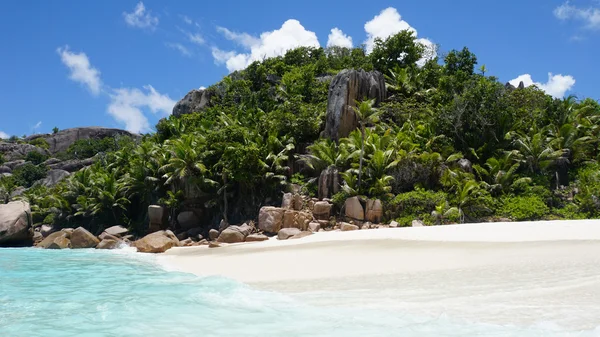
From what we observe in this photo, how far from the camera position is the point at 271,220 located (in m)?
20.3

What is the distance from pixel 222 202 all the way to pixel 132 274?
571 inches

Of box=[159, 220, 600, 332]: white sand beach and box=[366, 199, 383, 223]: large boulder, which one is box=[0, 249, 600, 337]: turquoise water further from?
box=[366, 199, 383, 223]: large boulder

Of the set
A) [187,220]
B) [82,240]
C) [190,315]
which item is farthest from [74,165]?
[190,315]

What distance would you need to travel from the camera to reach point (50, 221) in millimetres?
36000

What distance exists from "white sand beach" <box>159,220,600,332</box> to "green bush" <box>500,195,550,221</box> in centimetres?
760

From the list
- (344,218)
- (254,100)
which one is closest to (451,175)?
(344,218)

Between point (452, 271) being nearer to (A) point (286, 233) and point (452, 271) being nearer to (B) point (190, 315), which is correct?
(B) point (190, 315)

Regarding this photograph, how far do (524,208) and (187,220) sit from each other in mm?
18937

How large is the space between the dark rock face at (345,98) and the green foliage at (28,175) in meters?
46.6

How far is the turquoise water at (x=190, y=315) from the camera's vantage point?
5.39 metres

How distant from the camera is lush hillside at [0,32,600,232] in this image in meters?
21.5

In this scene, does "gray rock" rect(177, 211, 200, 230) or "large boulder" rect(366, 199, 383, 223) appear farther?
"gray rock" rect(177, 211, 200, 230)

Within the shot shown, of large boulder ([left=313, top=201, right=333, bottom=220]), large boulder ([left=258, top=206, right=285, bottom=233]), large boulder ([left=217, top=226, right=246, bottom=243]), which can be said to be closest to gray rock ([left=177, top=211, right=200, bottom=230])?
large boulder ([left=217, top=226, right=246, bottom=243])

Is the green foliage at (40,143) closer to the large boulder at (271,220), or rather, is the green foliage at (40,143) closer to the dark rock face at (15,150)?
the dark rock face at (15,150)
